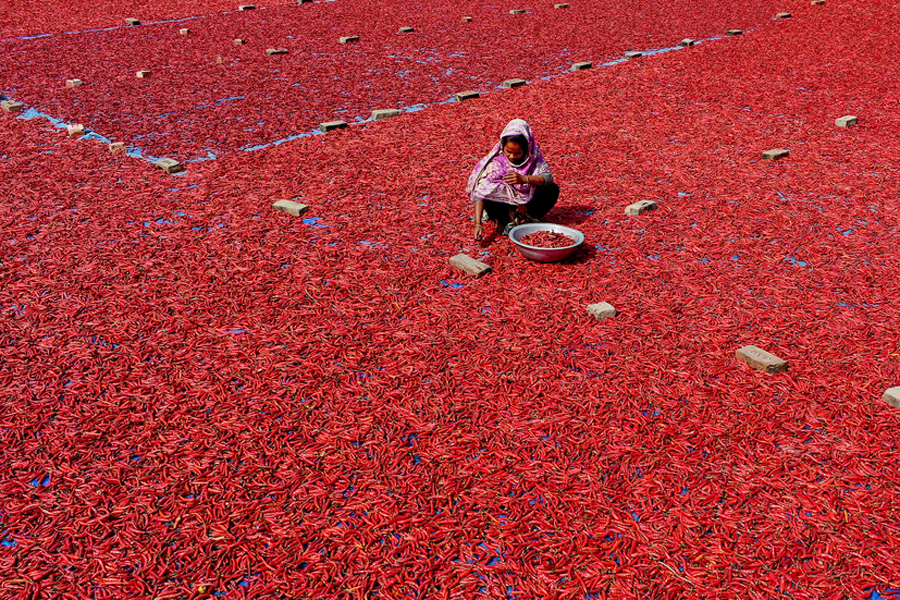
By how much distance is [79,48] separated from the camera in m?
15.0

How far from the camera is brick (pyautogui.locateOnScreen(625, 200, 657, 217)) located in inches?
276

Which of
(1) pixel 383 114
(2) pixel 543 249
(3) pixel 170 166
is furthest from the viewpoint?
(1) pixel 383 114

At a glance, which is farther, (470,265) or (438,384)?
(470,265)

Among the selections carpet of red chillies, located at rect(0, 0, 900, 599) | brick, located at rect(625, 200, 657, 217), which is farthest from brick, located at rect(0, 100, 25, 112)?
brick, located at rect(625, 200, 657, 217)

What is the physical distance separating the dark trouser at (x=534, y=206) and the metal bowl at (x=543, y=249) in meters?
0.48

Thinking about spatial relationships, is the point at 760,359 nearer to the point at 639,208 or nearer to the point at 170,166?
the point at 639,208

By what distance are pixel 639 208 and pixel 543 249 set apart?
1838 millimetres

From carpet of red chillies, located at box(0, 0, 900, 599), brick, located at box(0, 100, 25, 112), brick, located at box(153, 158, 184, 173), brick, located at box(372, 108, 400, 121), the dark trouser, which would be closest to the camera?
carpet of red chillies, located at box(0, 0, 900, 599)

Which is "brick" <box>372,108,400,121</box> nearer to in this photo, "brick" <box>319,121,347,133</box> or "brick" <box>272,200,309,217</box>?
"brick" <box>319,121,347,133</box>

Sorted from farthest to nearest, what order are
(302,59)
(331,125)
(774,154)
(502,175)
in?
(302,59), (331,125), (774,154), (502,175)

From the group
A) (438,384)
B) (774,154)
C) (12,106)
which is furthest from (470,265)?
(12,106)

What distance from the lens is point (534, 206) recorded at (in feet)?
21.7

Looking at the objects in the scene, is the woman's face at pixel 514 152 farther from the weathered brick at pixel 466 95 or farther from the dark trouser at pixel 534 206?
the weathered brick at pixel 466 95

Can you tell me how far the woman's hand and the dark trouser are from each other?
0.28m
